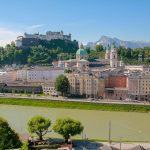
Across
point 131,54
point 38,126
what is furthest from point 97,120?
point 131,54

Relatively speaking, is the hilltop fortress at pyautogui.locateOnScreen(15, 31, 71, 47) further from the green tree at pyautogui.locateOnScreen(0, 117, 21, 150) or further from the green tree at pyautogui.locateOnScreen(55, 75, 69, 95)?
the green tree at pyautogui.locateOnScreen(0, 117, 21, 150)

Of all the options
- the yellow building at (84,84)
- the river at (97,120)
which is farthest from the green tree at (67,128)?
the yellow building at (84,84)

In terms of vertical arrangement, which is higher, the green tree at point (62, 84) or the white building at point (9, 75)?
the white building at point (9, 75)

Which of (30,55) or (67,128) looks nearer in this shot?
(67,128)

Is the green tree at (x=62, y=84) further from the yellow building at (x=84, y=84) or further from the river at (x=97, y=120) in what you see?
the river at (x=97, y=120)

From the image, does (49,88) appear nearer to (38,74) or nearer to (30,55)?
(38,74)
